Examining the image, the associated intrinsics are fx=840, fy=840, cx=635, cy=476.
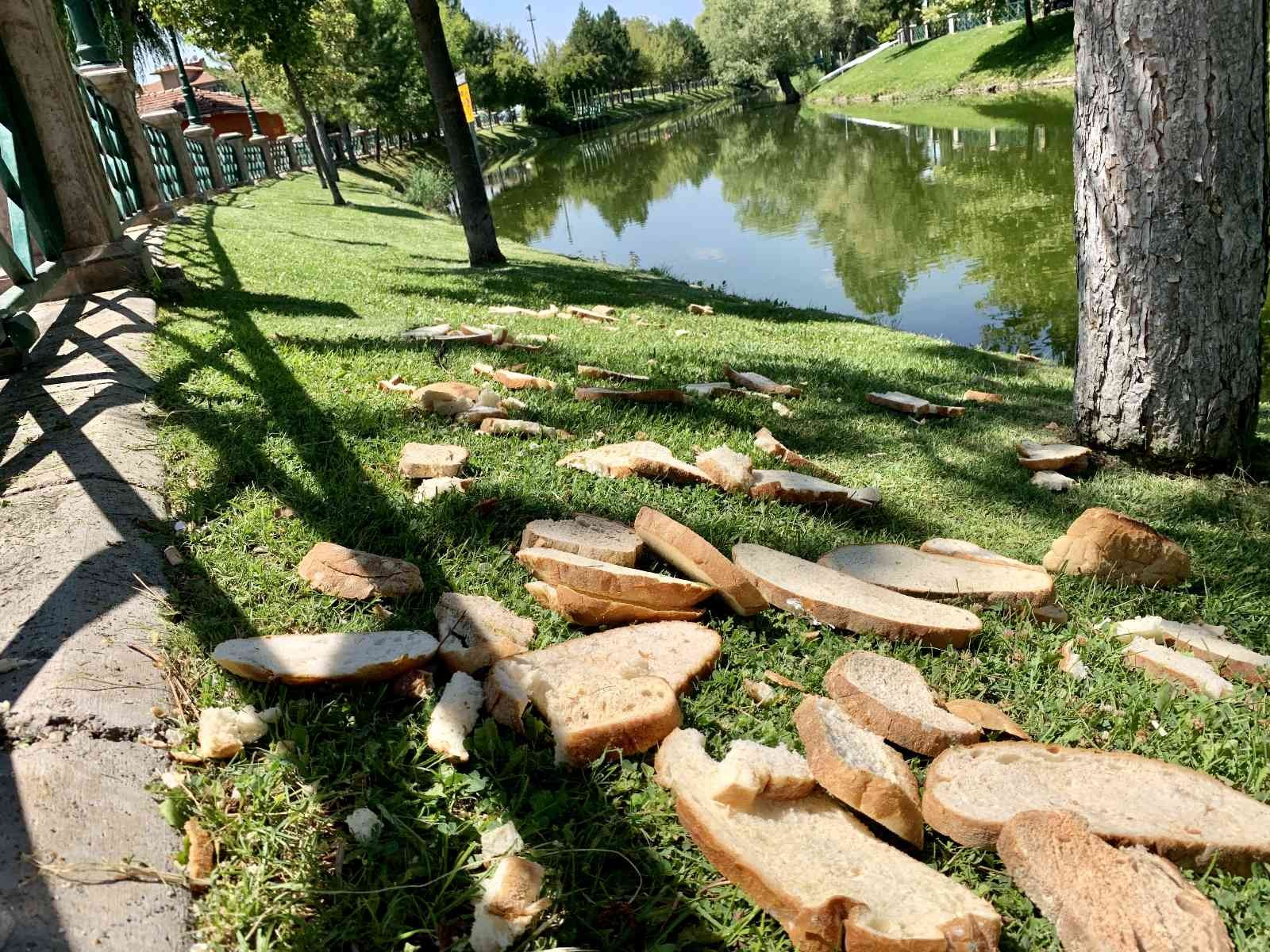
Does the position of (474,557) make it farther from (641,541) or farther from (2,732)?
(2,732)

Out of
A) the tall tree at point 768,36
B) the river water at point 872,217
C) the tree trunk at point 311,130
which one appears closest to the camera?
the river water at point 872,217

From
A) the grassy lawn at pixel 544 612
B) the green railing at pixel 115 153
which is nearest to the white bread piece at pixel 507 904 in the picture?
the grassy lawn at pixel 544 612

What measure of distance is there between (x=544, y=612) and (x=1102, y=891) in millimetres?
1474

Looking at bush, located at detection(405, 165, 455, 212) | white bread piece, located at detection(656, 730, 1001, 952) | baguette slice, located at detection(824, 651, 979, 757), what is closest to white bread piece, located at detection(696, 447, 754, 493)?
baguette slice, located at detection(824, 651, 979, 757)

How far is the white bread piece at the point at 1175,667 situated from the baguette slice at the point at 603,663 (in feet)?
3.82

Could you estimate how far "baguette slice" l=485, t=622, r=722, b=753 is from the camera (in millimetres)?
1991

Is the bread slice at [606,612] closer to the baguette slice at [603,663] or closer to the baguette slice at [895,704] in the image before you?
the baguette slice at [603,663]

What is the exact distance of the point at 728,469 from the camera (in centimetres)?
328

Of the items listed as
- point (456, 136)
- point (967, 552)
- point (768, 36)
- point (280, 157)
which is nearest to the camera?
point (967, 552)

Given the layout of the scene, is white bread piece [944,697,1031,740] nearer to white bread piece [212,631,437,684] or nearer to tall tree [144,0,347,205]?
white bread piece [212,631,437,684]

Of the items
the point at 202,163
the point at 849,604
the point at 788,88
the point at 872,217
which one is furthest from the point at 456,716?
the point at 788,88

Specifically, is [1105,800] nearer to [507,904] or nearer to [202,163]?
[507,904]

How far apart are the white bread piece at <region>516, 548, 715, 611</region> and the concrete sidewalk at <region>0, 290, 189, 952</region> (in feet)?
3.43

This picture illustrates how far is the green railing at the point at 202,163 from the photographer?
1694 cm
